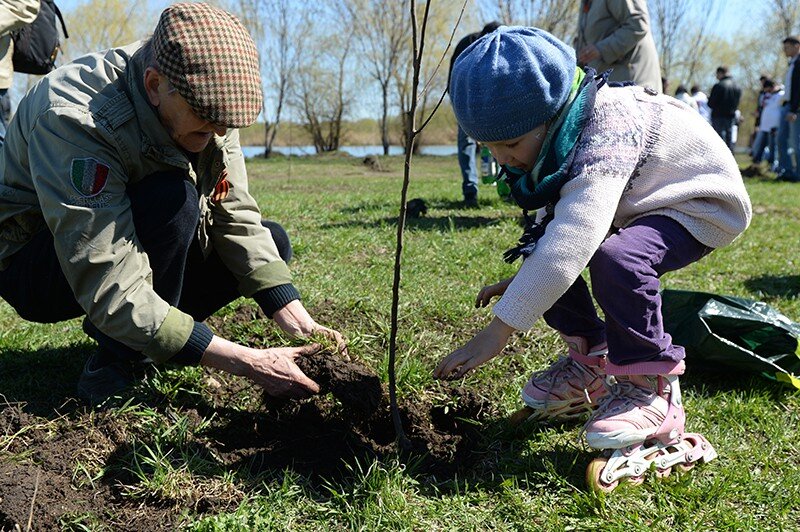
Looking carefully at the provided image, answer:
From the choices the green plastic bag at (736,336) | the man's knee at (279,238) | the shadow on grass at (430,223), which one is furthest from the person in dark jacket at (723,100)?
the man's knee at (279,238)

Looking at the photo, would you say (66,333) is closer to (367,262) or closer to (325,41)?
(367,262)

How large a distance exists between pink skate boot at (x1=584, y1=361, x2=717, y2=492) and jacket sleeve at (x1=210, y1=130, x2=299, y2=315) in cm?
123

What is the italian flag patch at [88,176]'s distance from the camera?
2.01m

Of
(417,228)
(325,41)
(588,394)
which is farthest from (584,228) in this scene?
(325,41)

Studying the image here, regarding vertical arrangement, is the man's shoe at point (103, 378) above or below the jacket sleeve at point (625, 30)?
below

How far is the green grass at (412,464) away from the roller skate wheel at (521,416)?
35 mm

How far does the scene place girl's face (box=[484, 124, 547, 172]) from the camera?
2020 millimetres

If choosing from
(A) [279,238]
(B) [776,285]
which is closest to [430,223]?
(B) [776,285]

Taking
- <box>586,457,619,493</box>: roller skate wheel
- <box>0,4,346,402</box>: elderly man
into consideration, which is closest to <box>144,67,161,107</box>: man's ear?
<box>0,4,346,402</box>: elderly man

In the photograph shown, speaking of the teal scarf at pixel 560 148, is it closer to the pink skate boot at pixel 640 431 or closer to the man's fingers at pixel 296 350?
the pink skate boot at pixel 640 431

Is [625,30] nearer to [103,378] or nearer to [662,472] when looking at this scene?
[662,472]

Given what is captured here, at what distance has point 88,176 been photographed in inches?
79.9

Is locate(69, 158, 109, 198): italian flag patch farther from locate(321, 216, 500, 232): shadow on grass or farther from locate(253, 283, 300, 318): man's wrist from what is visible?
locate(321, 216, 500, 232): shadow on grass

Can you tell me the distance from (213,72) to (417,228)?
13.1 feet
